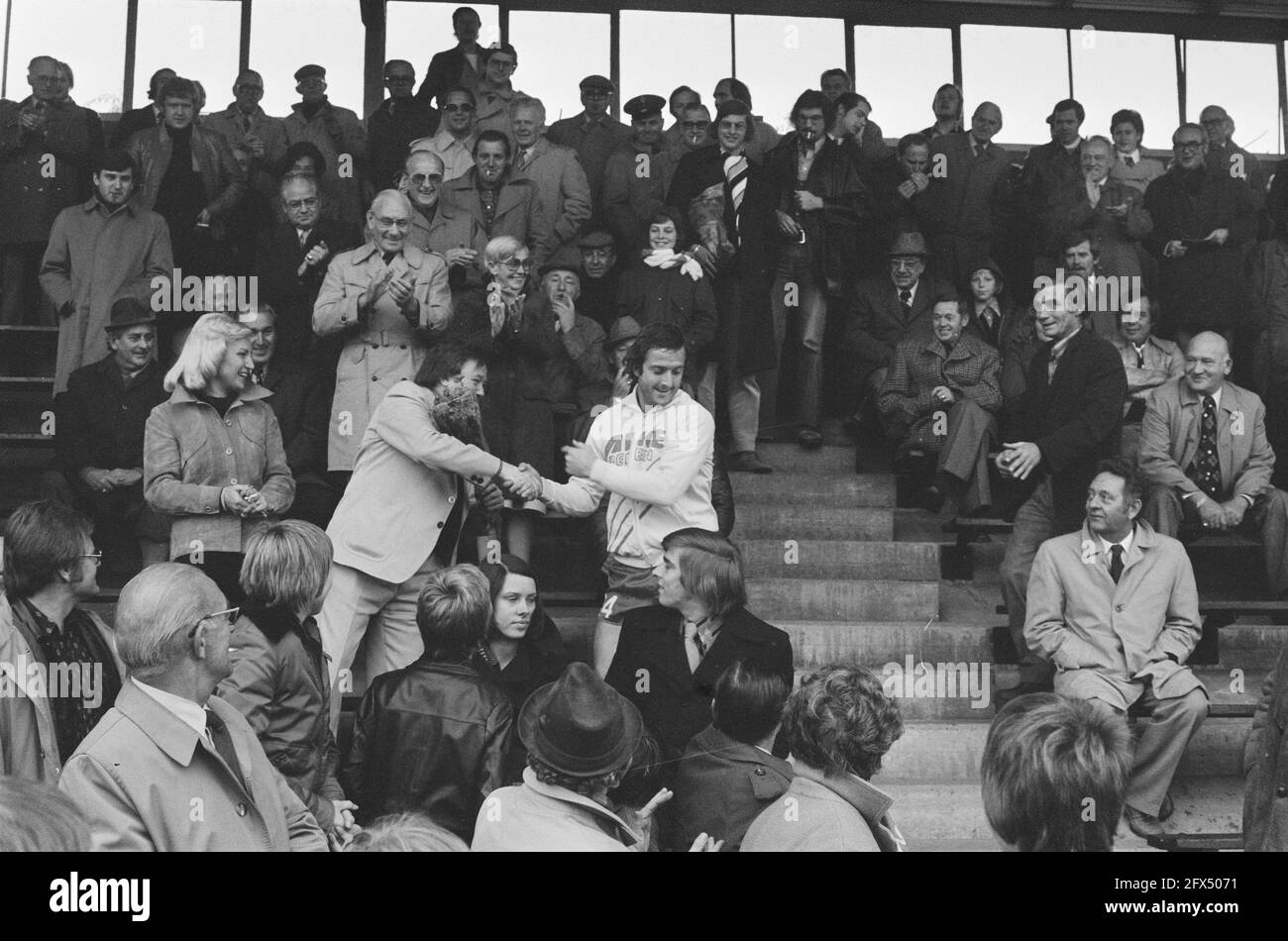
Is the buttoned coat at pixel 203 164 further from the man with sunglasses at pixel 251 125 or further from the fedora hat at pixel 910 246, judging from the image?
the fedora hat at pixel 910 246

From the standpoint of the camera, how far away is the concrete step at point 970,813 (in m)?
6.04

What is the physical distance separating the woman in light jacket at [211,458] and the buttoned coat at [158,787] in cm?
277

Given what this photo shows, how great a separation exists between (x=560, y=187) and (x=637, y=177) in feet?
1.97

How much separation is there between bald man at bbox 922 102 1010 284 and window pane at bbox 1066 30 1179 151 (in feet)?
11.1

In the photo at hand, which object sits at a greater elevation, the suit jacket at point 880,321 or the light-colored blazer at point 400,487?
the suit jacket at point 880,321

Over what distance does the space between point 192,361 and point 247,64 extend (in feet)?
22.7

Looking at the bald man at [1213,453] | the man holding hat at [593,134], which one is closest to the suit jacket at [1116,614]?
the bald man at [1213,453]

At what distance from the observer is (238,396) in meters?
6.46

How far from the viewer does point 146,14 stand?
12.6 m

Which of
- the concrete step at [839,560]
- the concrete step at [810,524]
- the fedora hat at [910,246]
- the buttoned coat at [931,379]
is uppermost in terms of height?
the fedora hat at [910,246]

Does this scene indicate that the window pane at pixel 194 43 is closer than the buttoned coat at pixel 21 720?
No
